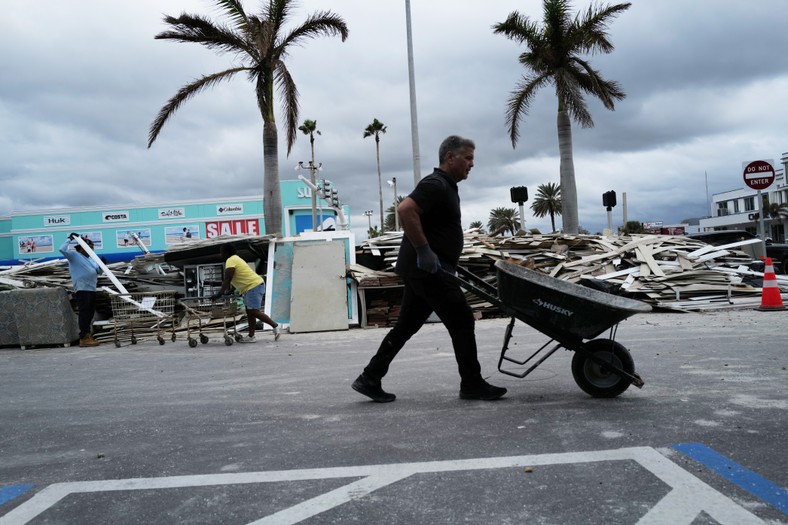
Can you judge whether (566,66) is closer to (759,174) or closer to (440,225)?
(759,174)

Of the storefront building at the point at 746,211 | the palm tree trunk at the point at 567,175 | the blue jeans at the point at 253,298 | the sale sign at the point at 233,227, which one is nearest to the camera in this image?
the blue jeans at the point at 253,298

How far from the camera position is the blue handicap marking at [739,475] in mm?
2768

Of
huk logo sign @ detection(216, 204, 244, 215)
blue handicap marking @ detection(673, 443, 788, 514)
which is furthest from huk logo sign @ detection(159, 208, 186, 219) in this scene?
blue handicap marking @ detection(673, 443, 788, 514)

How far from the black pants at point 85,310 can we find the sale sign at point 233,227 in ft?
99.0

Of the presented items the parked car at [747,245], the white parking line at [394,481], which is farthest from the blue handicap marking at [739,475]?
the parked car at [747,245]

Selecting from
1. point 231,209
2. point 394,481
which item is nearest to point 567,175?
point 394,481

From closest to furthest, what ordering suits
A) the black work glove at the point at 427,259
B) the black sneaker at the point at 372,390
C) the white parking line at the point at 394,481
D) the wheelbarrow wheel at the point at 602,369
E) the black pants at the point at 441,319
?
the white parking line at the point at 394,481 < the black work glove at the point at 427,259 < the wheelbarrow wheel at the point at 602,369 < the black pants at the point at 441,319 < the black sneaker at the point at 372,390

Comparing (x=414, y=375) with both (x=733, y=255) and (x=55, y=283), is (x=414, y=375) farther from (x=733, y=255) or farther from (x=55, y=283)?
(x=733, y=255)

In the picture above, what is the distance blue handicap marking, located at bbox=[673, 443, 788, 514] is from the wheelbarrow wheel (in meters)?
1.14

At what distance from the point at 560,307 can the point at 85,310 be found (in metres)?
10.0

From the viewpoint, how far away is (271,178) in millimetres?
17234

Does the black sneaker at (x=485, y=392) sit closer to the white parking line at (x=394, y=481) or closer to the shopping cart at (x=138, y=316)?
the white parking line at (x=394, y=481)

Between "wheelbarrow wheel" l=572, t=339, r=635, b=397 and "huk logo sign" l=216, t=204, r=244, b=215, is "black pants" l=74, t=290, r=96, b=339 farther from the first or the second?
"huk logo sign" l=216, t=204, r=244, b=215

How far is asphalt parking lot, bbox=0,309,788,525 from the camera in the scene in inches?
113
